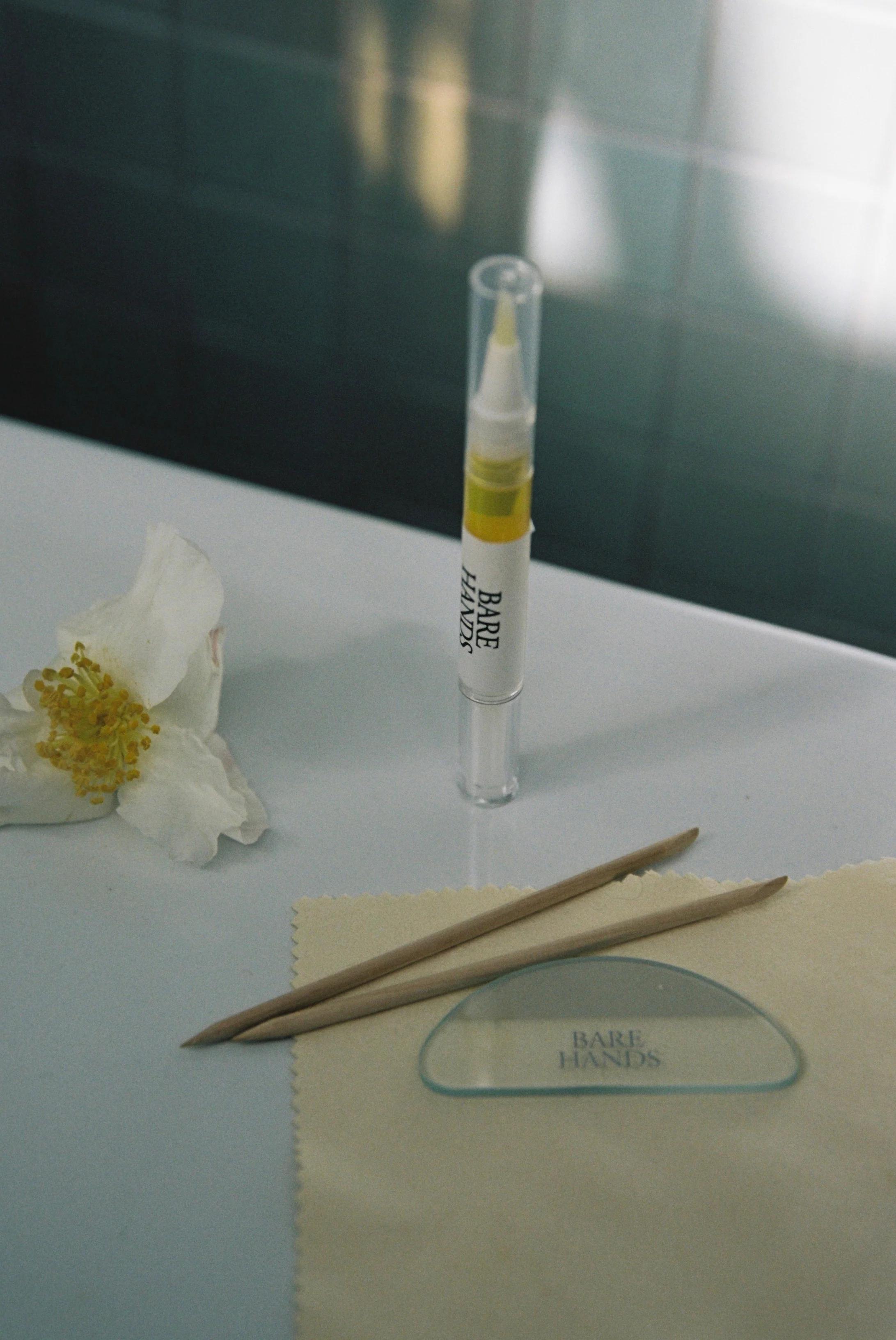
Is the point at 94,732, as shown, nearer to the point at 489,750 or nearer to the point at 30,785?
the point at 30,785

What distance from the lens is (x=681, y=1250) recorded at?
0.54 m

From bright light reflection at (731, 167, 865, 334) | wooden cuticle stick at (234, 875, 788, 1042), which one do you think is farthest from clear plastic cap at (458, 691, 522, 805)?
bright light reflection at (731, 167, 865, 334)

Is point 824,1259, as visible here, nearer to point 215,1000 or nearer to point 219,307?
point 215,1000

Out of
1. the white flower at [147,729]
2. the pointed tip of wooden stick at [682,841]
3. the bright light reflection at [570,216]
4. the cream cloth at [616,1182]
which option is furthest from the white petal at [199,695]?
the bright light reflection at [570,216]

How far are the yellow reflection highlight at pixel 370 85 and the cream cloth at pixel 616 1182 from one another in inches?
32.4

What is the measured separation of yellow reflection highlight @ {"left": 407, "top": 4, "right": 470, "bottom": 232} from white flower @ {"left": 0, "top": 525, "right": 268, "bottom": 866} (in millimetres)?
645

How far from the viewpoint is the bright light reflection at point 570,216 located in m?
1.18

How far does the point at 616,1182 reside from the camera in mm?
563

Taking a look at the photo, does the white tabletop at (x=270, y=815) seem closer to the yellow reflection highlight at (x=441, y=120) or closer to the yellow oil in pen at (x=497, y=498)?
the yellow oil in pen at (x=497, y=498)

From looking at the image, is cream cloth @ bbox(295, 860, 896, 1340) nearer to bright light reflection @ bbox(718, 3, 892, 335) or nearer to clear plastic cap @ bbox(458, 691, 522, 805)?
clear plastic cap @ bbox(458, 691, 522, 805)

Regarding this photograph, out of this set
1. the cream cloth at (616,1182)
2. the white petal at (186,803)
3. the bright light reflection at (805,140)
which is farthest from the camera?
the bright light reflection at (805,140)

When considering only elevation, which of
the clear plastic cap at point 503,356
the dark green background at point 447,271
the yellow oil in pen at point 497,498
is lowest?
the dark green background at point 447,271

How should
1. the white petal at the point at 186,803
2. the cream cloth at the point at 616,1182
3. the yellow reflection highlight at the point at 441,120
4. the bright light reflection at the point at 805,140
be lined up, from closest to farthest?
the cream cloth at the point at 616,1182
the white petal at the point at 186,803
the bright light reflection at the point at 805,140
the yellow reflection highlight at the point at 441,120

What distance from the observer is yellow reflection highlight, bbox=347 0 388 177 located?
1.18 meters
